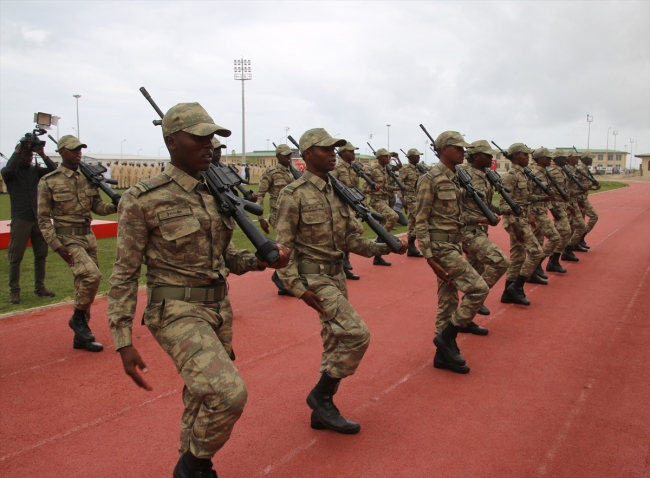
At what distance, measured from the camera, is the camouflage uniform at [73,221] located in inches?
232

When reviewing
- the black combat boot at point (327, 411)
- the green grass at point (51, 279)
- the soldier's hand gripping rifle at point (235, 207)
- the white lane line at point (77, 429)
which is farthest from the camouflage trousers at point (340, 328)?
the green grass at point (51, 279)

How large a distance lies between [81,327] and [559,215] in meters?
8.27

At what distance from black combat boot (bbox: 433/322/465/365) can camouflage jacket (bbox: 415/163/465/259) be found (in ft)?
3.13

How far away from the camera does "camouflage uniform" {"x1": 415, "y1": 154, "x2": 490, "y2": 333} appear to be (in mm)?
5551

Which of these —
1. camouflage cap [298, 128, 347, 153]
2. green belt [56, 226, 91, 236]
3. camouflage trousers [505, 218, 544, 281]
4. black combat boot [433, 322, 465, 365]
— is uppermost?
camouflage cap [298, 128, 347, 153]

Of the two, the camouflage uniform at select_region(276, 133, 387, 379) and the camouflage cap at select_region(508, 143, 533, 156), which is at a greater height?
the camouflage cap at select_region(508, 143, 533, 156)

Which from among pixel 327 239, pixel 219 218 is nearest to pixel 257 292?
pixel 327 239

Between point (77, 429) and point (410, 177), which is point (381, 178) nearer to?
point (410, 177)

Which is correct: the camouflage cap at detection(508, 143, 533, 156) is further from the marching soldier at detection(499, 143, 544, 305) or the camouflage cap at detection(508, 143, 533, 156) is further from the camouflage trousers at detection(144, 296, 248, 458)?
the camouflage trousers at detection(144, 296, 248, 458)

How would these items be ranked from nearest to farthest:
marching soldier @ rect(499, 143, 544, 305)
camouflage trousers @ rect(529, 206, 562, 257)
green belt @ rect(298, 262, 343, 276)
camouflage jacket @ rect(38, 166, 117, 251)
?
1. green belt @ rect(298, 262, 343, 276)
2. camouflage jacket @ rect(38, 166, 117, 251)
3. marching soldier @ rect(499, 143, 544, 305)
4. camouflage trousers @ rect(529, 206, 562, 257)

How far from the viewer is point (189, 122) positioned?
123 inches

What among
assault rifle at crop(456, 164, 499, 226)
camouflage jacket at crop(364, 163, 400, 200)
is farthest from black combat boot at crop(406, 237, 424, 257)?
assault rifle at crop(456, 164, 499, 226)

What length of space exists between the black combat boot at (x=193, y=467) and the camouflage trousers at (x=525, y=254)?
237 inches

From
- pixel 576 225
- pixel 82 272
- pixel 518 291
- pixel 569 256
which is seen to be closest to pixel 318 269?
pixel 82 272
